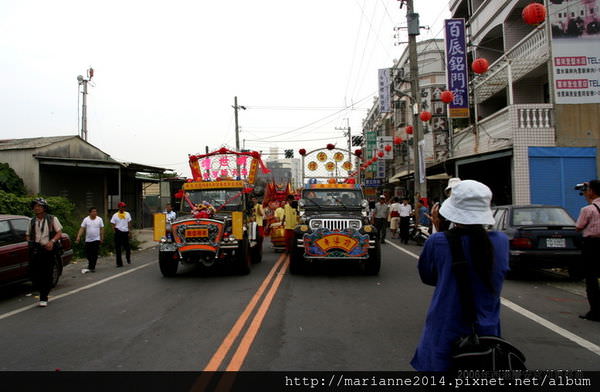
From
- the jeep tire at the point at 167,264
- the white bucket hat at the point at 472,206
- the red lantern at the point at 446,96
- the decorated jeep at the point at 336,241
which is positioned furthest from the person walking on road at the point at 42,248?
the red lantern at the point at 446,96

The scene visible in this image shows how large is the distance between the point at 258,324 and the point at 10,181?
47.3 feet

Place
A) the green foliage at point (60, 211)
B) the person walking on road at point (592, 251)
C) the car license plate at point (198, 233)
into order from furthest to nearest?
the green foliage at point (60, 211) < the car license plate at point (198, 233) < the person walking on road at point (592, 251)

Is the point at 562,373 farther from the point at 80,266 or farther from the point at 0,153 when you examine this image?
the point at 0,153

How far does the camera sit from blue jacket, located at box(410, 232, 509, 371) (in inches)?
98.4

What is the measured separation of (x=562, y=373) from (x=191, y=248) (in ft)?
24.3

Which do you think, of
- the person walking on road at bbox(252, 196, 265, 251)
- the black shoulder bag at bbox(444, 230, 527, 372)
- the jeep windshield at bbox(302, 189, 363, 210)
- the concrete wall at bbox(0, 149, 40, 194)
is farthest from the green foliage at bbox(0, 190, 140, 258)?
the black shoulder bag at bbox(444, 230, 527, 372)

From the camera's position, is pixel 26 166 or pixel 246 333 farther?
pixel 26 166

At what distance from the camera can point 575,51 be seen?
1433cm

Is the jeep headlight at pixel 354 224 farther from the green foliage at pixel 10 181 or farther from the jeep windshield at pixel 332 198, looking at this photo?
the green foliage at pixel 10 181

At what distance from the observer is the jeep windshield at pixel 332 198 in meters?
11.9

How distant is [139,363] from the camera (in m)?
4.53

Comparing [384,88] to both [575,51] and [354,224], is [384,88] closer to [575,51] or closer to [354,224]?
[575,51]

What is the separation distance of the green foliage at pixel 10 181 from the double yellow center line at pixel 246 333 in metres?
11.7

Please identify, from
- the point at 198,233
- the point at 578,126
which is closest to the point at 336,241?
the point at 198,233
